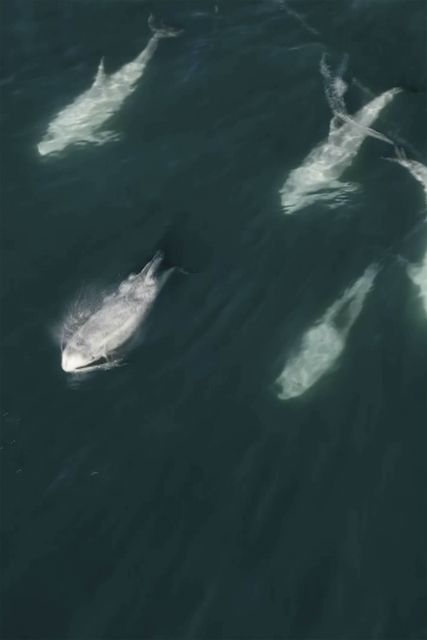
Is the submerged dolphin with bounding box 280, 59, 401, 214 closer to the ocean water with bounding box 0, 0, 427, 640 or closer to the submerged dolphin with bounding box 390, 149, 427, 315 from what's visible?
the ocean water with bounding box 0, 0, 427, 640

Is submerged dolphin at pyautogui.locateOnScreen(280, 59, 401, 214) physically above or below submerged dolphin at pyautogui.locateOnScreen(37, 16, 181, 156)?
below

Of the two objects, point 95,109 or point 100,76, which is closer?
point 95,109

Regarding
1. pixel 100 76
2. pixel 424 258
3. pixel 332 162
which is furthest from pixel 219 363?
pixel 100 76

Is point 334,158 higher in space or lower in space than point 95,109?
lower

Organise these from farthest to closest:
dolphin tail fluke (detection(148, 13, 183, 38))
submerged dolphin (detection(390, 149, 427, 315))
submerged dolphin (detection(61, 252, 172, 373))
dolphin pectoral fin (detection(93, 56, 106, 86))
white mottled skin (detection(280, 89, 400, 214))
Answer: dolphin tail fluke (detection(148, 13, 183, 38)) < dolphin pectoral fin (detection(93, 56, 106, 86)) < white mottled skin (detection(280, 89, 400, 214)) < submerged dolphin (detection(390, 149, 427, 315)) < submerged dolphin (detection(61, 252, 172, 373))

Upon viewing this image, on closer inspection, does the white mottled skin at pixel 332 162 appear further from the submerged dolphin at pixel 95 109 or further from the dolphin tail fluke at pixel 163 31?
the dolphin tail fluke at pixel 163 31

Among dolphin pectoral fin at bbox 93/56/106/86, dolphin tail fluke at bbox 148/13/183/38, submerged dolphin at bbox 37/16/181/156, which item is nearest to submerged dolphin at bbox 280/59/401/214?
submerged dolphin at bbox 37/16/181/156

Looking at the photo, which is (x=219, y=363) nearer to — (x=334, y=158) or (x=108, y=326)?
(x=108, y=326)

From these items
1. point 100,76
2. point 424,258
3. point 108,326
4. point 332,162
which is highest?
point 100,76
